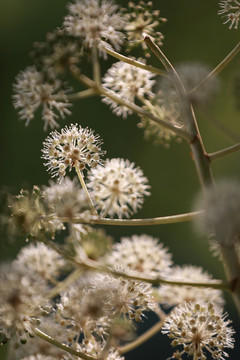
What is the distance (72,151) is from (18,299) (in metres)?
0.30

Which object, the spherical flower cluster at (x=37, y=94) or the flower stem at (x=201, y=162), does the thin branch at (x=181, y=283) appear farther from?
the spherical flower cluster at (x=37, y=94)

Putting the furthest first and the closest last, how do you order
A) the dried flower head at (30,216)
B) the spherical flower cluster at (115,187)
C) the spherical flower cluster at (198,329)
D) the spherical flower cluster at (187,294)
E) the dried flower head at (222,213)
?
the spherical flower cluster at (187,294), the spherical flower cluster at (115,187), the spherical flower cluster at (198,329), the dried flower head at (30,216), the dried flower head at (222,213)

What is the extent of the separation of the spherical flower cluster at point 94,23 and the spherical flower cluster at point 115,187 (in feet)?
0.74

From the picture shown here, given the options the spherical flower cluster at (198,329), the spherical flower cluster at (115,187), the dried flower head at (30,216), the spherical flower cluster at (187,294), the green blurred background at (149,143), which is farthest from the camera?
the green blurred background at (149,143)

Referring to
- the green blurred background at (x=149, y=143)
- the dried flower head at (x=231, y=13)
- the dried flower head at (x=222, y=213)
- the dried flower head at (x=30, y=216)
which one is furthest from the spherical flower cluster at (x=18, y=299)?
the green blurred background at (x=149, y=143)

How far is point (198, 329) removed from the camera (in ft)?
2.45

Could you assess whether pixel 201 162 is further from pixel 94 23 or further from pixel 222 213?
pixel 94 23

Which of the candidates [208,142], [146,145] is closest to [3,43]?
[146,145]

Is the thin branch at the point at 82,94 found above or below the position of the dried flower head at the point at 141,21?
below

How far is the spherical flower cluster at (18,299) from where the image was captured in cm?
60

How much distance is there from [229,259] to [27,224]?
26 centimetres

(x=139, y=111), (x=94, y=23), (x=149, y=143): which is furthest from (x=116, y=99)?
(x=149, y=143)

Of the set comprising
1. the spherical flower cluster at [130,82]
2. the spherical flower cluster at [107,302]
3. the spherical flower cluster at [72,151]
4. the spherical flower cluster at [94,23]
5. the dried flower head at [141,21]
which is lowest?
the spherical flower cluster at [107,302]

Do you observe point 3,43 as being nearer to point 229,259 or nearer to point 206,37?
point 206,37
